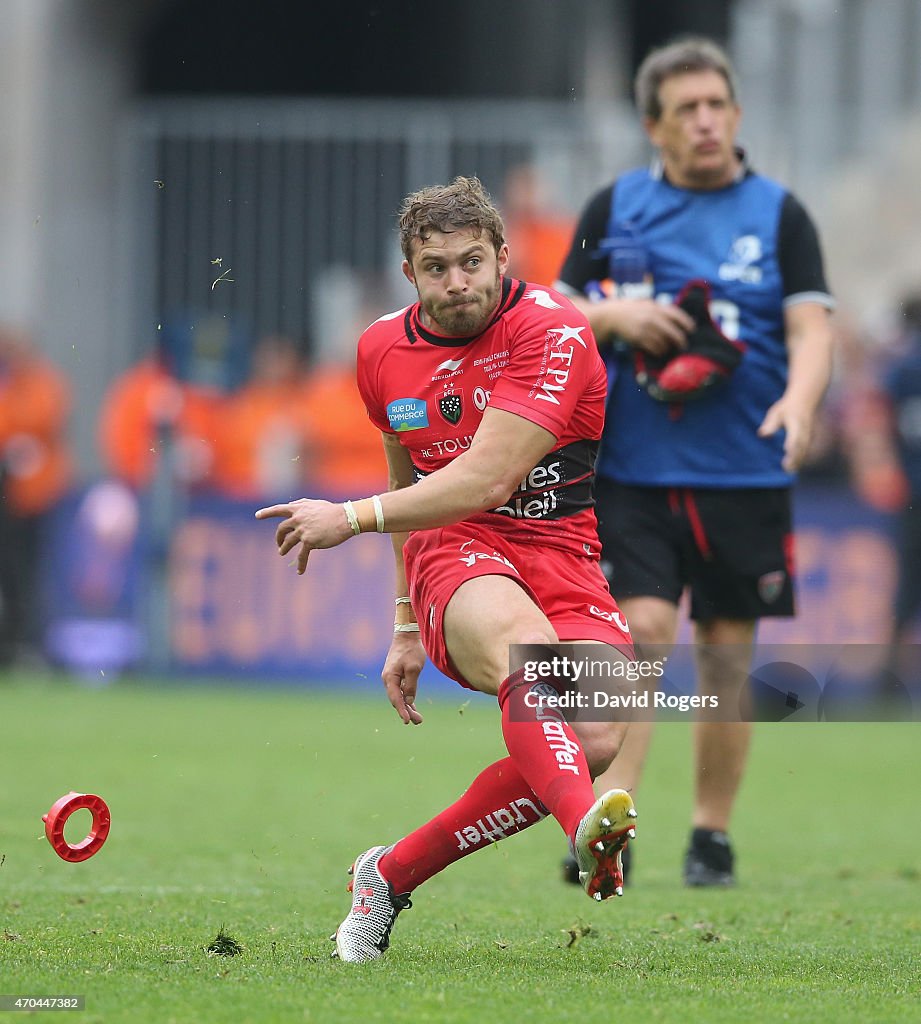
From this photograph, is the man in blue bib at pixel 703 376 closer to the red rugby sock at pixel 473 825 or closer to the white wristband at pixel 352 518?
the red rugby sock at pixel 473 825

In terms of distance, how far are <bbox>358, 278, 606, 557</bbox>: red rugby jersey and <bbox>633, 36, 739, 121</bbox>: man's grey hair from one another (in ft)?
6.32

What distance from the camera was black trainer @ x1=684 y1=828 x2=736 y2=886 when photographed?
673cm

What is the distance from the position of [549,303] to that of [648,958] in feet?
5.79

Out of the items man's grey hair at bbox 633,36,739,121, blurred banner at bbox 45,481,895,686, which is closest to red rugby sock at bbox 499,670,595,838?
man's grey hair at bbox 633,36,739,121

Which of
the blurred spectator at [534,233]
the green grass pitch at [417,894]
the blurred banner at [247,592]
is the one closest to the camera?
the green grass pitch at [417,894]

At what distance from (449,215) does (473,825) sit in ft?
5.17

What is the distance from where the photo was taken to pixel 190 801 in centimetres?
870

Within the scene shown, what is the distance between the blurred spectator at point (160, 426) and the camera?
1505cm

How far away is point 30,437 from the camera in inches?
623

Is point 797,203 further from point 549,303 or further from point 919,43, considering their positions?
point 919,43

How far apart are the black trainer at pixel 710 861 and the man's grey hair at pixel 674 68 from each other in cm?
259

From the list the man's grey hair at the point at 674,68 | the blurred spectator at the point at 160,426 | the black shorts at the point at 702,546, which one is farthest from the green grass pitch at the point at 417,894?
the blurred spectator at the point at 160,426

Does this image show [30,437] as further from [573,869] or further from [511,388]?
[511,388]

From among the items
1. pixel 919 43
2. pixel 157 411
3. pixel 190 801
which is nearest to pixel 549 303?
pixel 190 801
